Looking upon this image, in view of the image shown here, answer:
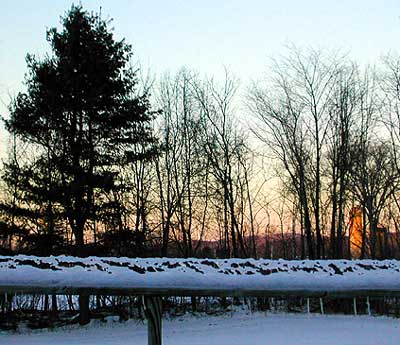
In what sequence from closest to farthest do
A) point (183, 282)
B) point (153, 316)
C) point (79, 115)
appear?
point (183, 282) → point (153, 316) → point (79, 115)

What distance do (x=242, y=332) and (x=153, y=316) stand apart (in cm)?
801

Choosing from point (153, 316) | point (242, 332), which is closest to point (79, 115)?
point (242, 332)

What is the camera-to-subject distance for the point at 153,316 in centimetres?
226

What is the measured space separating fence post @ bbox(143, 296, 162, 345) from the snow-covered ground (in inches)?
232

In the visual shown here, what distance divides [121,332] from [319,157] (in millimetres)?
9997

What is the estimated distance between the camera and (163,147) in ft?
54.7

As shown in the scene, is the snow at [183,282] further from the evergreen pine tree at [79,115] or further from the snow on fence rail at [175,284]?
the evergreen pine tree at [79,115]

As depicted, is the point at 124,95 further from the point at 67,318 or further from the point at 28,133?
the point at 67,318

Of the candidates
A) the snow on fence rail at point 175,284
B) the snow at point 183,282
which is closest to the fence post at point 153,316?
the snow on fence rail at point 175,284

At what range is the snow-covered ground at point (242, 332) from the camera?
825 centimetres

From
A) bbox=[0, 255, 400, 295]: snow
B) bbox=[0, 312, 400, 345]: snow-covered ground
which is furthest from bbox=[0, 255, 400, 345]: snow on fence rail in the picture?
bbox=[0, 312, 400, 345]: snow-covered ground

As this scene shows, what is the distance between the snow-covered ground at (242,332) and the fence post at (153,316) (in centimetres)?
590

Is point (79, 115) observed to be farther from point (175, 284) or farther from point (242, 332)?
point (175, 284)

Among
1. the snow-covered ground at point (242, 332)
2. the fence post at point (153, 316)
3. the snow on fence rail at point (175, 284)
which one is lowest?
the snow-covered ground at point (242, 332)
